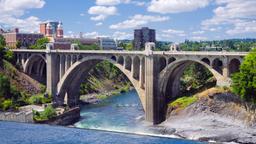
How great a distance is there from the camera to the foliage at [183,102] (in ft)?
222

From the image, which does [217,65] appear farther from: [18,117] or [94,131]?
[18,117]

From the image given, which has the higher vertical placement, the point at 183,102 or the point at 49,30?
the point at 49,30

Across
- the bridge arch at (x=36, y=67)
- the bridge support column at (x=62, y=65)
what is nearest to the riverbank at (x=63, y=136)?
the bridge support column at (x=62, y=65)

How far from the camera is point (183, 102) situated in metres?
68.9

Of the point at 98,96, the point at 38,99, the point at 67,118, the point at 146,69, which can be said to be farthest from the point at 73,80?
the point at 146,69

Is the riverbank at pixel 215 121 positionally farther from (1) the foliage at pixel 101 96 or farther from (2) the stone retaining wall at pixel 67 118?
(1) the foliage at pixel 101 96

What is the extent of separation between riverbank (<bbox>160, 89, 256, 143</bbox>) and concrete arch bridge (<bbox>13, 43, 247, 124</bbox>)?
118 inches

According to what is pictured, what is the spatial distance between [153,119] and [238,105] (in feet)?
46.9

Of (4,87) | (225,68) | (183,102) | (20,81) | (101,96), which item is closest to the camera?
(225,68)

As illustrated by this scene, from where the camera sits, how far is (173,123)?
66.8 meters

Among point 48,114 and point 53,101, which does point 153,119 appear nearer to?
point 48,114

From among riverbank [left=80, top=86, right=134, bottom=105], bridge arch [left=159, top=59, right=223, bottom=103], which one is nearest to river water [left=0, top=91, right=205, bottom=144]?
bridge arch [left=159, top=59, right=223, bottom=103]

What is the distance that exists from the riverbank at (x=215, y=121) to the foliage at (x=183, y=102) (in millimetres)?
708

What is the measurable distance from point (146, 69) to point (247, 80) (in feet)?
56.5
